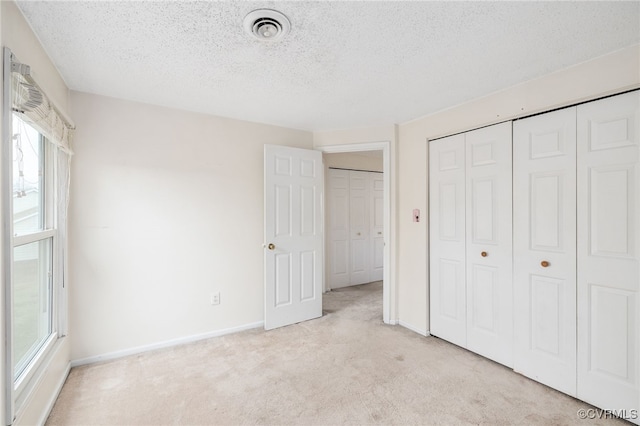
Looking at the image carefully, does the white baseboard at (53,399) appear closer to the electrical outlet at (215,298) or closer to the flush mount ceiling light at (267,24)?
the electrical outlet at (215,298)

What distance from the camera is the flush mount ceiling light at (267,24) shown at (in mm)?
1495

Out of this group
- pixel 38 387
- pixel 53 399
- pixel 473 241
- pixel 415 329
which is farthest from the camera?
pixel 415 329

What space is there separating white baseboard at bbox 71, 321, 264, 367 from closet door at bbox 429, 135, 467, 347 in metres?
1.93

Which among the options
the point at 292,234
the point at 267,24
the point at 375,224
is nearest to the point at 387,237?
the point at 292,234

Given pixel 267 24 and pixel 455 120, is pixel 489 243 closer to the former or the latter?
pixel 455 120

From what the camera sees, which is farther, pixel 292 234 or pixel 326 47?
pixel 292 234

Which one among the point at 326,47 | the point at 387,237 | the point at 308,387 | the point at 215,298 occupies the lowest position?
the point at 308,387

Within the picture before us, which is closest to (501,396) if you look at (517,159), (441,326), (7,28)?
(441,326)

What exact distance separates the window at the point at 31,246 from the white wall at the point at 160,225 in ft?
1.07

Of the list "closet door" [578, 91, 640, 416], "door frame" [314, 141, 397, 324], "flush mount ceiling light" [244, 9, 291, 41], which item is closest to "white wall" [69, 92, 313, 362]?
"door frame" [314, 141, 397, 324]

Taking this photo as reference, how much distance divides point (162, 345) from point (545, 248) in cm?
333

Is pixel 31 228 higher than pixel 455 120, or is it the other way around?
pixel 455 120

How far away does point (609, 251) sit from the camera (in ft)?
6.19

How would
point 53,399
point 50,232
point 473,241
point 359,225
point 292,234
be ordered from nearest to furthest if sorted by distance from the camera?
1. point 53,399
2. point 50,232
3. point 473,241
4. point 292,234
5. point 359,225
